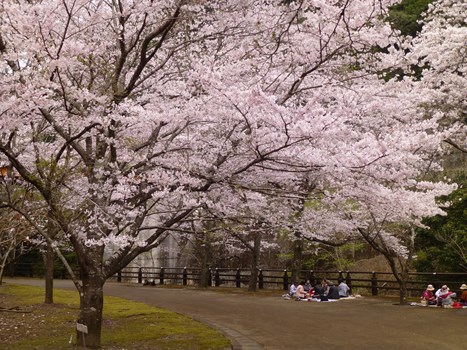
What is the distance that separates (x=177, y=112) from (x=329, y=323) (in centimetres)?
630

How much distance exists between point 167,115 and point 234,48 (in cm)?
247

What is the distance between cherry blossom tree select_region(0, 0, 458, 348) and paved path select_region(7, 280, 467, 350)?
8.43 ft

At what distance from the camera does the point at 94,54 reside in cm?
887

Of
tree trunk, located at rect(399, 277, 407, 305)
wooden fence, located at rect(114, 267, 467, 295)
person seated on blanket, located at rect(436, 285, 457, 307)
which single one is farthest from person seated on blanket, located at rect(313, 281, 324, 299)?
person seated on blanket, located at rect(436, 285, 457, 307)

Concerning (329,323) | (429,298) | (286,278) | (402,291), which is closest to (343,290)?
(402,291)

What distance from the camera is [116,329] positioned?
38.7 ft

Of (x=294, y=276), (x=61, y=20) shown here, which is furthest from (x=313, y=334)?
(x=294, y=276)

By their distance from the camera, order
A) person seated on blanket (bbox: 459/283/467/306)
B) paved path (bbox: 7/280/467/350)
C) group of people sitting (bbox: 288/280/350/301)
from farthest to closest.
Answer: group of people sitting (bbox: 288/280/350/301) → person seated on blanket (bbox: 459/283/467/306) → paved path (bbox: 7/280/467/350)

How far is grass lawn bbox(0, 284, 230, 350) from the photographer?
987cm

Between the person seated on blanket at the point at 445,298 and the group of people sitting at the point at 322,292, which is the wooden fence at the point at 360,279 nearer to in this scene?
the group of people sitting at the point at 322,292

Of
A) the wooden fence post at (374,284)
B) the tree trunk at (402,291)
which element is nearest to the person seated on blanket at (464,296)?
the tree trunk at (402,291)

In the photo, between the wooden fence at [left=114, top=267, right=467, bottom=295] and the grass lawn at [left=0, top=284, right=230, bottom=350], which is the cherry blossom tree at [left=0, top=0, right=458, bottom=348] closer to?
the grass lawn at [left=0, top=284, right=230, bottom=350]

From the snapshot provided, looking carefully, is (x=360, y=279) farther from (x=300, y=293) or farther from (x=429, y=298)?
(x=429, y=298)

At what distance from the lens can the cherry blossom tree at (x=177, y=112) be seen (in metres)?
7.63
